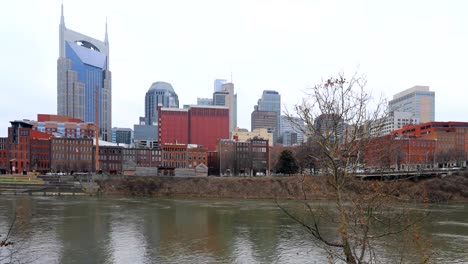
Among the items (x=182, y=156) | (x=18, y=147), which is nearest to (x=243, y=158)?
(x=182, y=156)

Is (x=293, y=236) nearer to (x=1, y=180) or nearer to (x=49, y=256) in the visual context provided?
(x=49, y=256)

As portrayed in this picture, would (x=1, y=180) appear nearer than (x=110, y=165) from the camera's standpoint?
Yes

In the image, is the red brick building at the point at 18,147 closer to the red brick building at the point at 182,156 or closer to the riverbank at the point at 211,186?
the red brick building at the point at 182,156

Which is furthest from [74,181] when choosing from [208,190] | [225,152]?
[225,152]

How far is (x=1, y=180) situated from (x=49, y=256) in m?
Answer: 82.8

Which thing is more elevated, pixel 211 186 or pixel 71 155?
pixel 71 155

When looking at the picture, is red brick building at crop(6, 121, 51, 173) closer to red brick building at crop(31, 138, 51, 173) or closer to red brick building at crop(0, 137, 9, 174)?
red brick building at crop(0, 137, 9, 174)

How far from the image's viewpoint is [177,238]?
35.0 metres

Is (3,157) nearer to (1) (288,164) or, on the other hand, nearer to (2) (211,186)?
(2) (211,186)

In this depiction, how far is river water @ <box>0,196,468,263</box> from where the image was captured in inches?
1091

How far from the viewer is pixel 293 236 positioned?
36.2 meters

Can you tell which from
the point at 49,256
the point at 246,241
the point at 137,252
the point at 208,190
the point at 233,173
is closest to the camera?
the point at 49,256

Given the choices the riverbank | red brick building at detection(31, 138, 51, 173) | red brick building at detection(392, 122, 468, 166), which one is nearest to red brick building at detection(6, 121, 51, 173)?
red brick building at detection(31, 138, 51, 173)

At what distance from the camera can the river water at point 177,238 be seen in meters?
27.7
